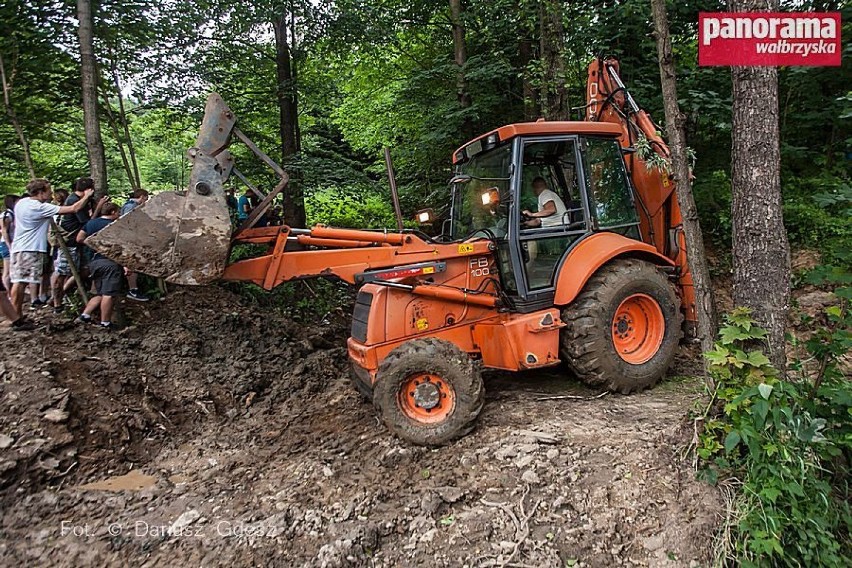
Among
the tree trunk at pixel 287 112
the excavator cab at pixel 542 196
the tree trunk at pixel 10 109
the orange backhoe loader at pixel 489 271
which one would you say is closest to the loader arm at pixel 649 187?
the orange backhoe loader at pixel 489 271

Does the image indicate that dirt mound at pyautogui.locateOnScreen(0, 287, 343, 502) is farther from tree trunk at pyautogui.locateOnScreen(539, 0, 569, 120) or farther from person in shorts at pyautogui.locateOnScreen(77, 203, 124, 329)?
tree trunk at pyautogui.locateOnScreen(539, 0, 569, 120)

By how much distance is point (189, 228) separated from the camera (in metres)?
3.60

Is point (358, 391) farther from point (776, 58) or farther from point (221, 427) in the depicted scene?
point (776, 58)

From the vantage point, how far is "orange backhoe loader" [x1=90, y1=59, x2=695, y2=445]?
374 centimetres

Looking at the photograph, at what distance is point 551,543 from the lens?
104 inches

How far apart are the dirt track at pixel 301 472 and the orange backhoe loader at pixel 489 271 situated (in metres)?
0.35

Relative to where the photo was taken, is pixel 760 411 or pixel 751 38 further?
pixel 751 38

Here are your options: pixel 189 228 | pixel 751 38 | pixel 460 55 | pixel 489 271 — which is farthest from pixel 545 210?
pixel 460 55

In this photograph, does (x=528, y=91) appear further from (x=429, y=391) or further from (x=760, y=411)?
(x=760, y=411)

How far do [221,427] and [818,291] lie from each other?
21.7ft

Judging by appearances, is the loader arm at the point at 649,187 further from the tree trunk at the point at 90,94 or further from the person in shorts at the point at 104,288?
the tree trunk at the point at 90,94

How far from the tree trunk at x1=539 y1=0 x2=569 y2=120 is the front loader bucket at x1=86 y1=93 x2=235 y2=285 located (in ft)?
14.4

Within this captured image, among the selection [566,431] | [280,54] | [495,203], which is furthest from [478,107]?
[566,431]

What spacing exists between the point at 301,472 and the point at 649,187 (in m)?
4.06
